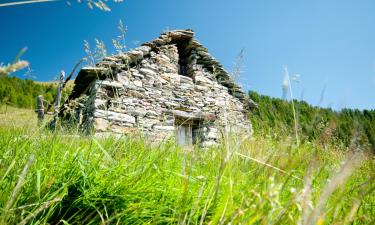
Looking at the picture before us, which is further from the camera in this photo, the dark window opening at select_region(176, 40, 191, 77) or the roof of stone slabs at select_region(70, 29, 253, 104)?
the dark window opening at select_region(176, 40, 191, 77)

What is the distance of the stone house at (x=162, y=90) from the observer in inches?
338

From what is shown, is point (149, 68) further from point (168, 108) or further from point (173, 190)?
point (173, 190)

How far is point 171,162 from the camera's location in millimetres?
2236

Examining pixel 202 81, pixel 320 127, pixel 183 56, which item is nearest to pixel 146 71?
pixel 202 81

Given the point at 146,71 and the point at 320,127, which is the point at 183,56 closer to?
the point at 146,71

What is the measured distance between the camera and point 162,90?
993cm

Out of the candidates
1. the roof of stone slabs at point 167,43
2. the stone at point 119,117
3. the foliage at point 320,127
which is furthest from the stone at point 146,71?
the foliage at point 320,127

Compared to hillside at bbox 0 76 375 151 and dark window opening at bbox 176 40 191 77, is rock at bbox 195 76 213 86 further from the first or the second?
hillside at bbox 0 76 375 151

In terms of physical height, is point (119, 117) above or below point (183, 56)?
below

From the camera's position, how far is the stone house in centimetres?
859

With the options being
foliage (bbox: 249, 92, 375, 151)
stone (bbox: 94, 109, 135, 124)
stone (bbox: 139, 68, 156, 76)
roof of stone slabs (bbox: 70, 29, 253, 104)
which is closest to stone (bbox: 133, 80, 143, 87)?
stone (bbox: 139, 68, 156, 76)

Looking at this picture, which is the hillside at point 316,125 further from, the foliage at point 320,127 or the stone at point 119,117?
the stone at point 119,117

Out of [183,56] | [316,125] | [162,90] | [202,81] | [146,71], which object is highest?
[183,56]

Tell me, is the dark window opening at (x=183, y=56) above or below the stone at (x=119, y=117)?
above
